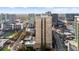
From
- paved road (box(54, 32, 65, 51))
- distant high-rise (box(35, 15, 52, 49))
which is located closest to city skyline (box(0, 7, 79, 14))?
distant high-rise (box(35, 15, 52, 49))

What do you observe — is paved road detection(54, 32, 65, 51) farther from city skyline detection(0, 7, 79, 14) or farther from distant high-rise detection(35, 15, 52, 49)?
city skyline detection(0, 7, 79, 14)

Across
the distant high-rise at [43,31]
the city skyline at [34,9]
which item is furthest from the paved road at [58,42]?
the city skyline at [34,9]

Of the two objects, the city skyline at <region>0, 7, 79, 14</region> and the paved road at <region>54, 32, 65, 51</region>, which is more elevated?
the city skyline at <region>0, 7, 79, 14</region>

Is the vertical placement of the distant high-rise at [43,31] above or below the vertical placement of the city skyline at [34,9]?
below

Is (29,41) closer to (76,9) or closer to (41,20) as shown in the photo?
(41,20)

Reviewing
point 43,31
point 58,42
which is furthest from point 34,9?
point 58,42

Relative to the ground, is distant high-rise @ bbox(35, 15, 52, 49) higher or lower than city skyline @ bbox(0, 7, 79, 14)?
lower

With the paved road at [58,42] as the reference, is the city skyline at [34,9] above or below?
above

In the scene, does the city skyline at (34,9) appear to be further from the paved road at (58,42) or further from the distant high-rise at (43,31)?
the paved road at (58,42)
